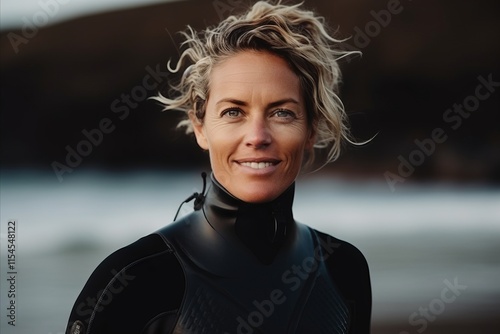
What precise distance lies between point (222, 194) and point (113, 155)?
1176 cm

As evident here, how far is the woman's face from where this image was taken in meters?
1.73

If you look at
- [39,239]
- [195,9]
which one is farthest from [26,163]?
[39,239]

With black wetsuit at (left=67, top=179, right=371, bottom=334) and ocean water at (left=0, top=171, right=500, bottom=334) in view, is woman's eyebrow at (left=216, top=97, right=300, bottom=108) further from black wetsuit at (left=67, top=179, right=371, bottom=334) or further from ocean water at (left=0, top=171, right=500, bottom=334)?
ocean water at (left=0, top=171, right=500, bottom=334)

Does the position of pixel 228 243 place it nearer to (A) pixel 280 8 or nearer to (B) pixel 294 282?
(B) pixel 294 282

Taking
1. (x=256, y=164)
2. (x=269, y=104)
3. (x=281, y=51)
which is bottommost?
(x=256, y=164)

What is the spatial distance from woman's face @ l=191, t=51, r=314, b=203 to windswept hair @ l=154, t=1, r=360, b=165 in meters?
0.03

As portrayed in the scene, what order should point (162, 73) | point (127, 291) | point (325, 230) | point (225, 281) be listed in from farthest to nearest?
point (162, 73)
point (325, 230)
point (225, 281)
point (127, 291)

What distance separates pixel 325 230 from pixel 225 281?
546 cm

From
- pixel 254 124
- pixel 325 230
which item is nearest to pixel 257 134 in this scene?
pixel 254 124

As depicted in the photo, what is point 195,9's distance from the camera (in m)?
13.0

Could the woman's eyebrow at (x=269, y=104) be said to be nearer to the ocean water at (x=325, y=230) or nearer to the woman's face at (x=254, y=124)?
the woman's face at (x=254, y=124)

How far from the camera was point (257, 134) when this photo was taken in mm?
1707

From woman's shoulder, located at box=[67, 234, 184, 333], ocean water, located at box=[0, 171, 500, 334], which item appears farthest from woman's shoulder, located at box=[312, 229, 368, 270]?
ocean water, located at box=[0, 171, 500, 334]

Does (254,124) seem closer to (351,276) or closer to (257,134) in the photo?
(257,134)
